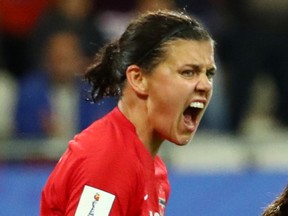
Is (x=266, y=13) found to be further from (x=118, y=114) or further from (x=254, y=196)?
(x=118, y=114)

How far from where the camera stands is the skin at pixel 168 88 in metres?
2.87

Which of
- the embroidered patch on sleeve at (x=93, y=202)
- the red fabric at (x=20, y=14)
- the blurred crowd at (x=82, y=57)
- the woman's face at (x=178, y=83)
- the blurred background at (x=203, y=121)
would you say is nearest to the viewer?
the embroidered patch on sleeve at (x=93, y=202)

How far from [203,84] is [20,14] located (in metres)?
3.80

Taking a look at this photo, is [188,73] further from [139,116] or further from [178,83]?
[139,116]

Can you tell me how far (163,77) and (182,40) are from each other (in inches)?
4.7

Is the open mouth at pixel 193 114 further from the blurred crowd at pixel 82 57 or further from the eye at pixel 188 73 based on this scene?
the blurred crowd at pixel 82 57

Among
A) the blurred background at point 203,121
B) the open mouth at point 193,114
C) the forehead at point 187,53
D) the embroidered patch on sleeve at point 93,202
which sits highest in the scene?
the blurred background at point 203,121

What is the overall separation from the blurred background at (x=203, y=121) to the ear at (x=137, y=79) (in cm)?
205

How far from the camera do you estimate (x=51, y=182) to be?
2.81 metres

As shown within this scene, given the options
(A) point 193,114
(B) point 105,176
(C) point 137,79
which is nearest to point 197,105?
(A) point 193,114

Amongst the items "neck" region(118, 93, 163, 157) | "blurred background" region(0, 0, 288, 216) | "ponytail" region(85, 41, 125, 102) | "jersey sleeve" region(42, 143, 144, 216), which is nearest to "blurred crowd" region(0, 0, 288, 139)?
"blurred background" region(0, 0, 288, 216)

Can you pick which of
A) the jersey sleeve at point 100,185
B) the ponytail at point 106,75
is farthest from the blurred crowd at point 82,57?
the jersey sleeve at point 100,185

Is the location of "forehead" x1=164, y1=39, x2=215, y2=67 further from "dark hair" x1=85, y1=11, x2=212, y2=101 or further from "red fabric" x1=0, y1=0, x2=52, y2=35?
"red fabric" x1=0, y1=0, x2=52, y2=35

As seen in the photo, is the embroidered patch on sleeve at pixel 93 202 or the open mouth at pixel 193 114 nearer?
the embroidered patch on sleeve at pixel 93 202
